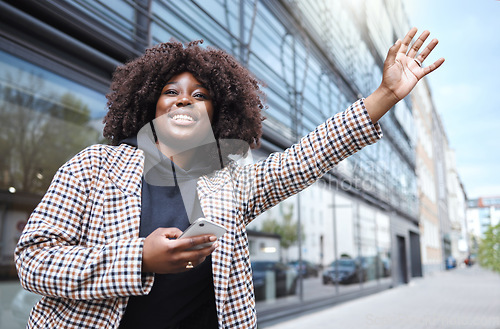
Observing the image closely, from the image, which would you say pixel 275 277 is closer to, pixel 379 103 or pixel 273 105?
pixel 273 105

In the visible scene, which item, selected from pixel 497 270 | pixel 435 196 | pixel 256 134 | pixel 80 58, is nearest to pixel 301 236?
pixel 497 270

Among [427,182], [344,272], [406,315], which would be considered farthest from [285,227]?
[427,182]

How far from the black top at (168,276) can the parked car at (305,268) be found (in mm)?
6816

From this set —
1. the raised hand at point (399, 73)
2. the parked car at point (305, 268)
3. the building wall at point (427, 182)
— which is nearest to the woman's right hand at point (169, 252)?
the raised hand at point (399, 73)

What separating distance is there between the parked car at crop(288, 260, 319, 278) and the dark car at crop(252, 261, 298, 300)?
0.39ft

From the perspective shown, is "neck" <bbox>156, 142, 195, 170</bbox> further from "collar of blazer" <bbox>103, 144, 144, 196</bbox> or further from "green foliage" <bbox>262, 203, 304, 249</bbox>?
"green foliage" <bbox>262, 203, 304, 249</bbox>

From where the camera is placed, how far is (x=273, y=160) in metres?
1.46

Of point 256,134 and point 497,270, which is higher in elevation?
point 256,134

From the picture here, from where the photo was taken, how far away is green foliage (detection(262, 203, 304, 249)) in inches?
287

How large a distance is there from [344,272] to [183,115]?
34.8 feet

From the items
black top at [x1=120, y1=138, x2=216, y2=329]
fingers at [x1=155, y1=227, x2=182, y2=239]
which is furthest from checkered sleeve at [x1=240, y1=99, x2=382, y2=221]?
fingers at [x1=155, y1=227, x2=182, y2=239]

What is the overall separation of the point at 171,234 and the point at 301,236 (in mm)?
7637

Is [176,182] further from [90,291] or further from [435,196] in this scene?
[435,196]

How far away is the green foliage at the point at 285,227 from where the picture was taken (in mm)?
7284
